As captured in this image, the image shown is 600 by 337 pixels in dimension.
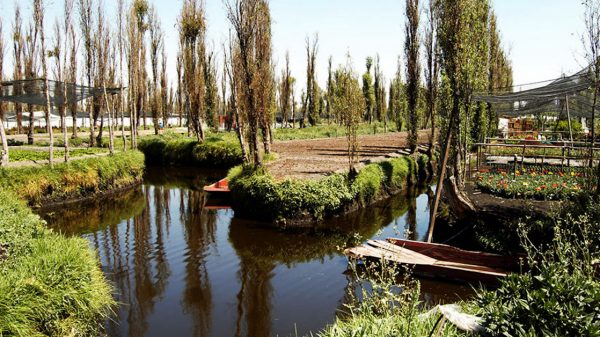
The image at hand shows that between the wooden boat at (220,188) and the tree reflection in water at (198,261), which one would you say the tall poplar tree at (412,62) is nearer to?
the wooden boat at (220,188)

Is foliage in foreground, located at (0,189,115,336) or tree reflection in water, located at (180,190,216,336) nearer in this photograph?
foliage in foreground, located at (0,189,115,336)

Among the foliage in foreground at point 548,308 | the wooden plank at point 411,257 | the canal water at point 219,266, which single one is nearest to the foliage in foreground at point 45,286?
the canal water at point 219,266

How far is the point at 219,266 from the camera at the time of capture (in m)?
8.79

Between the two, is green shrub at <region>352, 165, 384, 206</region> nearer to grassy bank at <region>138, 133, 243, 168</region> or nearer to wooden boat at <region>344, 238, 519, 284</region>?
wooden boat at <region>344, 238, 519, 284</region>

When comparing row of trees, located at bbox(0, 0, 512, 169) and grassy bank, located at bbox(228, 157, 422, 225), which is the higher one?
row of trees, located at bbox(0, 0, 512, 169)

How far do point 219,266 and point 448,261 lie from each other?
4447mm

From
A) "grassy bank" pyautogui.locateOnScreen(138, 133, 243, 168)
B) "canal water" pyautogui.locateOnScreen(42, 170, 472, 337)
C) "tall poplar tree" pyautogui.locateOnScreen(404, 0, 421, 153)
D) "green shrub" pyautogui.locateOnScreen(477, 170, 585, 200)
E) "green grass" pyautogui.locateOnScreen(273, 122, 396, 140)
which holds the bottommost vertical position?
"canal water" pyautogui.locateOnScreen(42, 170, 472, 337)

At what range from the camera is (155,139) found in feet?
86.8

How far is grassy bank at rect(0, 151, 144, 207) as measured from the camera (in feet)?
42.2

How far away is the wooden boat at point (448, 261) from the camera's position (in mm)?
7461

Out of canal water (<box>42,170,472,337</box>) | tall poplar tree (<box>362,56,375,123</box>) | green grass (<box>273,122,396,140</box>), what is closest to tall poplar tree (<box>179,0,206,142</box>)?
green grass (<box>273,122,396,140</box>)

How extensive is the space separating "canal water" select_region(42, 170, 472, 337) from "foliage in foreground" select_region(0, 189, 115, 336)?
0.86m

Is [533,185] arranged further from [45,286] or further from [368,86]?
[368,86]

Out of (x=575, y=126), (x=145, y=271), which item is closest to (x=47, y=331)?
(x=145, y=271)
